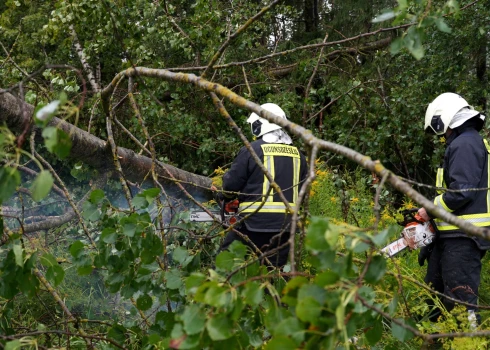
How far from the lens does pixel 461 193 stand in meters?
3.49

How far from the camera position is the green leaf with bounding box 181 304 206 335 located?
1180 mm

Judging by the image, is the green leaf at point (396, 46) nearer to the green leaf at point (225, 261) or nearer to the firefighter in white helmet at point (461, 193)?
the green leaf at point (225, 261)

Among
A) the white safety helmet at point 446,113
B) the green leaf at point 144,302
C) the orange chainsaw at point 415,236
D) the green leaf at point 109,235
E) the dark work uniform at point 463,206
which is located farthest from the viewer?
the orange chainsaw at point 415,236

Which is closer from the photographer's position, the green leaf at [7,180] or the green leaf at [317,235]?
the green leaf at [317,235]

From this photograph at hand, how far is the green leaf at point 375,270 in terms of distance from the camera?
1155 mm

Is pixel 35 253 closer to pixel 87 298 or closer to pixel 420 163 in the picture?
pixel 87 298

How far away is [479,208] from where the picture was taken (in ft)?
11.8

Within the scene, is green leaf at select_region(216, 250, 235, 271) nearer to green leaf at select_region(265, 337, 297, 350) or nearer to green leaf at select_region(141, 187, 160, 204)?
green leaf at select_region(265, 337, 297, 350)

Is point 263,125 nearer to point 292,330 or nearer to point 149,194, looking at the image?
point 149,194

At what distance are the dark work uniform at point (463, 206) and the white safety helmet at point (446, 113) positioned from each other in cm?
6

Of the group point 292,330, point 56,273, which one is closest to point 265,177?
point 56,273

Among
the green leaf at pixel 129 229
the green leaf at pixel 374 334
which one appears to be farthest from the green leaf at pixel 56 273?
the green leaf at pixel 374 334

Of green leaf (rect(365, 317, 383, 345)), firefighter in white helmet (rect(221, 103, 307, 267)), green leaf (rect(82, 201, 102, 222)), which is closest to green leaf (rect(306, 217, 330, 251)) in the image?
green leaf (rect(365, 317, 383, 345))

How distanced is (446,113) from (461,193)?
1.83 ft
